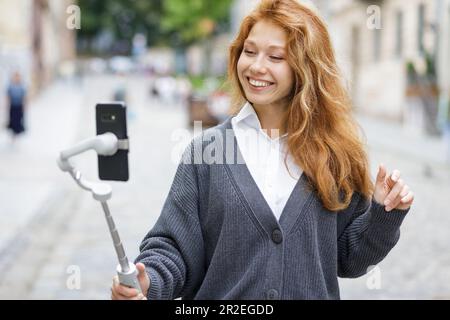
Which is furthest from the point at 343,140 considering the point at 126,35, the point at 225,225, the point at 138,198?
the point at 126,35

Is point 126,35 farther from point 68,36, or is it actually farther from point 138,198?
point 138,198

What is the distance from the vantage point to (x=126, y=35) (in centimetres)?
8456

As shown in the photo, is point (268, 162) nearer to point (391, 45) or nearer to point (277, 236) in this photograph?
point (277, 236)

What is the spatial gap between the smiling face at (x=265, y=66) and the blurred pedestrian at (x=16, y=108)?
1556 cm

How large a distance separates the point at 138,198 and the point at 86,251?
10.2ft

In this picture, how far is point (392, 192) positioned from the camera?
2.30m

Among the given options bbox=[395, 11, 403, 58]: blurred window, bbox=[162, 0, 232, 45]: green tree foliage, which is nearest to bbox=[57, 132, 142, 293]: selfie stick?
bbox=[395, 11, 403, 58]: blurred window

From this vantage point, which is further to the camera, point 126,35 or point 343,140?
point 126,35

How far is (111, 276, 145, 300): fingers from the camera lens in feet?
6.37

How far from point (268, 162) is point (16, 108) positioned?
16.0 metres

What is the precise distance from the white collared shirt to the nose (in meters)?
0.13

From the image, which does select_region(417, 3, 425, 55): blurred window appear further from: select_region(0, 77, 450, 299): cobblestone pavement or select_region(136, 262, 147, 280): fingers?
select_region(136, 262, 147, 280): fingers

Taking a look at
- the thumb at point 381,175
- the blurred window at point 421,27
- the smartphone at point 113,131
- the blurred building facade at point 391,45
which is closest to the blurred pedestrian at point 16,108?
the blurred building facade at point 391,45

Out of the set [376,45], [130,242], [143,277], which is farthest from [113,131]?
[376,45]
